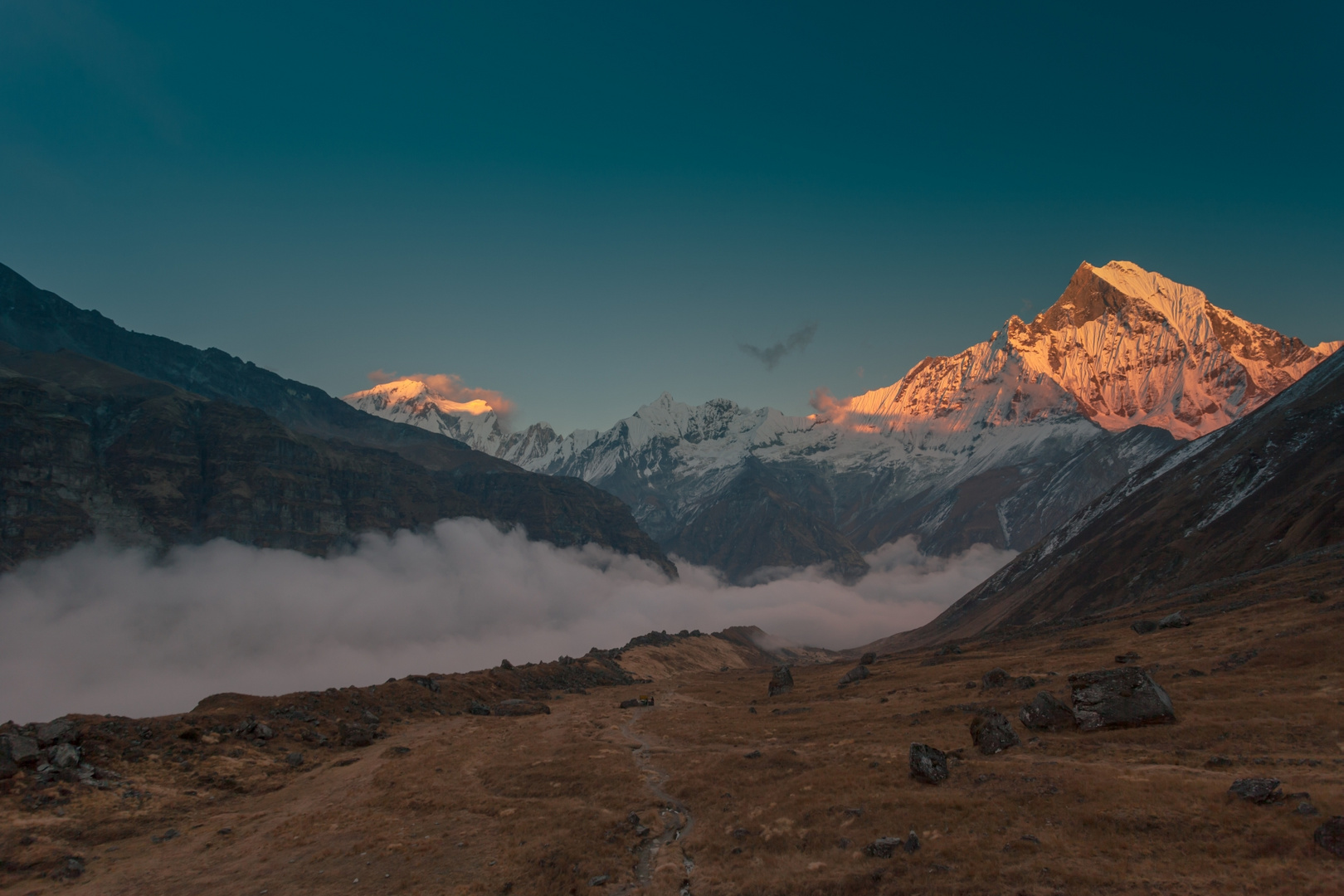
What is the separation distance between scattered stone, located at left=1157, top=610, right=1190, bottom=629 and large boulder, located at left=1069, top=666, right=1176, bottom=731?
43.7m

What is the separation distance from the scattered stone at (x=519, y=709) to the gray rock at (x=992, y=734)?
208 ft

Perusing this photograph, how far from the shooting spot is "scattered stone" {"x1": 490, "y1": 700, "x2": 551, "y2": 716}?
93.2 m

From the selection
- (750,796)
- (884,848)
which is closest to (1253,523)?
(750,796)

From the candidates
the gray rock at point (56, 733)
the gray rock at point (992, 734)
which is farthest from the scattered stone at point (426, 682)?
the gray rock at point (992, 734)

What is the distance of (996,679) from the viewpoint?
67.9 meters

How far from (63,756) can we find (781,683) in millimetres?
87272

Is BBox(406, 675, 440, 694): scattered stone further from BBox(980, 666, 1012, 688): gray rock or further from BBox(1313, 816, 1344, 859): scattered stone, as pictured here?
BBox(1313, 816, 1344, 859): scattered stone

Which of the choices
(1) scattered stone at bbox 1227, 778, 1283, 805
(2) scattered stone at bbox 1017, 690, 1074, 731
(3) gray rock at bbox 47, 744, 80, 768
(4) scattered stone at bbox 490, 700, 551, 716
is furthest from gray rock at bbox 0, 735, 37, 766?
(1) scattered stone at bbox 1227, 778, 1283, 805

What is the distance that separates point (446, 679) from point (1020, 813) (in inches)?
3697

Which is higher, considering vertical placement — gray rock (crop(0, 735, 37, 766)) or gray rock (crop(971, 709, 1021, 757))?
gray rock (crop(0, 735, 37, 766))

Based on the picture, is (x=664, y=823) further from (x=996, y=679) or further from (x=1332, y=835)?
(x=996, y=679)

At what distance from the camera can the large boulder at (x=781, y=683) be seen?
348 ft

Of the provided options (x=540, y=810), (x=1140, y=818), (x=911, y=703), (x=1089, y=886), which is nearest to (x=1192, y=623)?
(x=911, y=703)

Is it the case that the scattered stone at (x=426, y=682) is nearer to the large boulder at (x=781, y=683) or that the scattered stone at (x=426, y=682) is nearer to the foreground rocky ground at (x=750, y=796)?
the foreground rocky ground at (x=750, y=796)
